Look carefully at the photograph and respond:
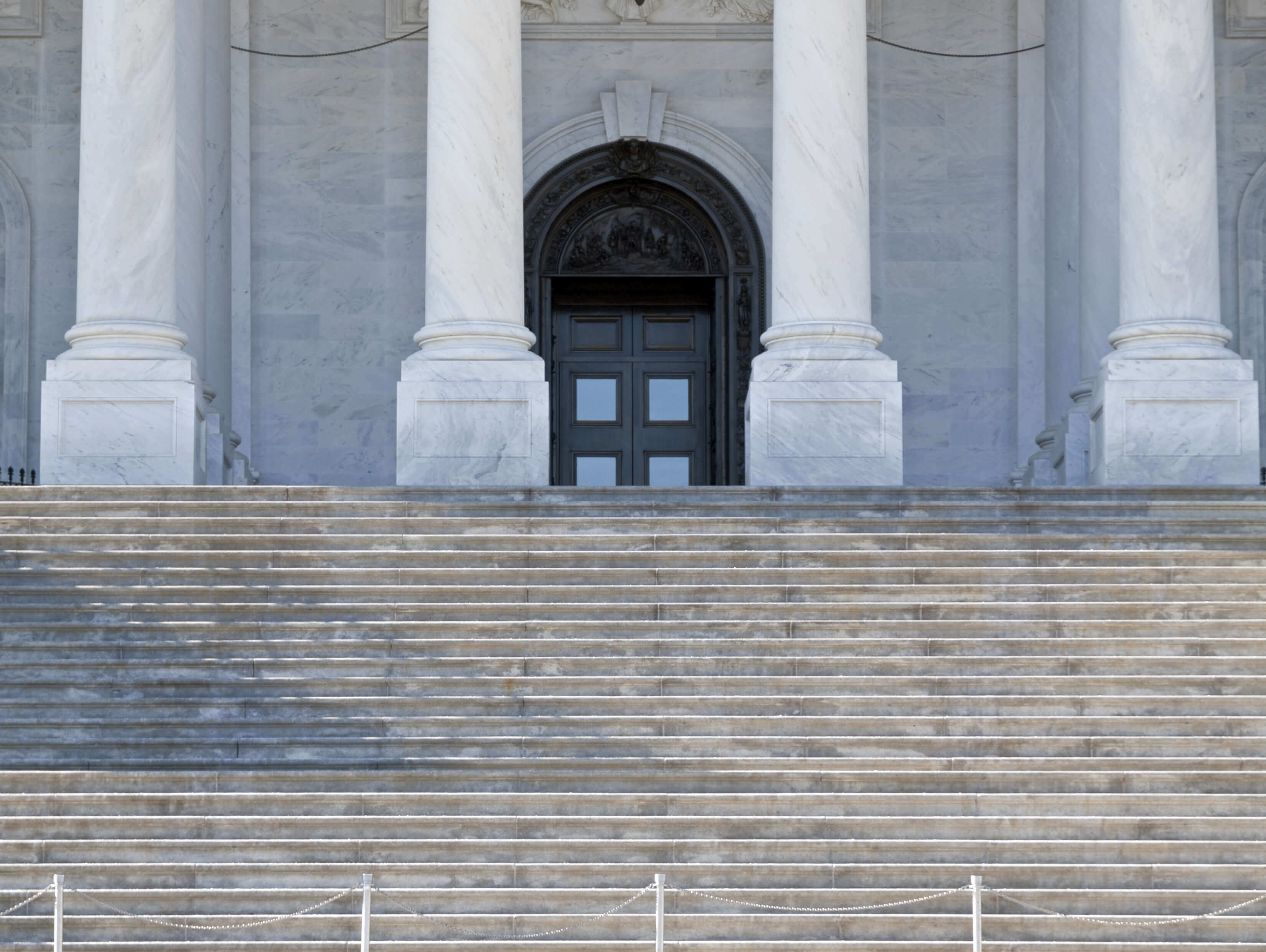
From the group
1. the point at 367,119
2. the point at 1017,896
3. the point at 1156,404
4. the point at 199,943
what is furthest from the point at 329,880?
the point at 367,119

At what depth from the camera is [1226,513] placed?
22.9m

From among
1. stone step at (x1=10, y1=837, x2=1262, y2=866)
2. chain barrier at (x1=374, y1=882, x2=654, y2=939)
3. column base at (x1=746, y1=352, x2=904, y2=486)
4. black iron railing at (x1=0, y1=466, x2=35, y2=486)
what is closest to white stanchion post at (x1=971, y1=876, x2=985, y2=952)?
stone step at (x1=10, y1=837, x2=1262, y2=866)

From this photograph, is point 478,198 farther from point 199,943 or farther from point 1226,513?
point 199,943

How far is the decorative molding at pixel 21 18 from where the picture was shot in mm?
34188

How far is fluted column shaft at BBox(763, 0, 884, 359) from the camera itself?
26828 mm

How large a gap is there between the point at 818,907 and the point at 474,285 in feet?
38.3

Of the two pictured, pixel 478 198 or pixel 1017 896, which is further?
pixel 478 198

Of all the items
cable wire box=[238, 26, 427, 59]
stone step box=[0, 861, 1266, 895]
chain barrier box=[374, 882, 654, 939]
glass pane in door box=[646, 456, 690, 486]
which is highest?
cable wire box=[238, 26, 427, 59]

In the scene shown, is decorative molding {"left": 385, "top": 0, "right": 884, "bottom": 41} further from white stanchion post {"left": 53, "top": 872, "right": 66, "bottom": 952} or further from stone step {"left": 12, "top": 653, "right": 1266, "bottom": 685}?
white stanchion post {"left": 53, "top": 872, "right": 66, "bottom": 952}

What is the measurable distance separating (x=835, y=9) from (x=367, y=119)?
10198 mm

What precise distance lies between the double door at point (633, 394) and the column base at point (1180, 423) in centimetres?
997

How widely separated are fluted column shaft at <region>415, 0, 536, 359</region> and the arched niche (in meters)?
9.21

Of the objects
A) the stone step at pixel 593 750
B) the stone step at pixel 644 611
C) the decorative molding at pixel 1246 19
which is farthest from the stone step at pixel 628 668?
the decorative molding at pixel 1246 19

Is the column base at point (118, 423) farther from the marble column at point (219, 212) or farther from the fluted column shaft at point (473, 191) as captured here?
the marble column at point (219, 212)
